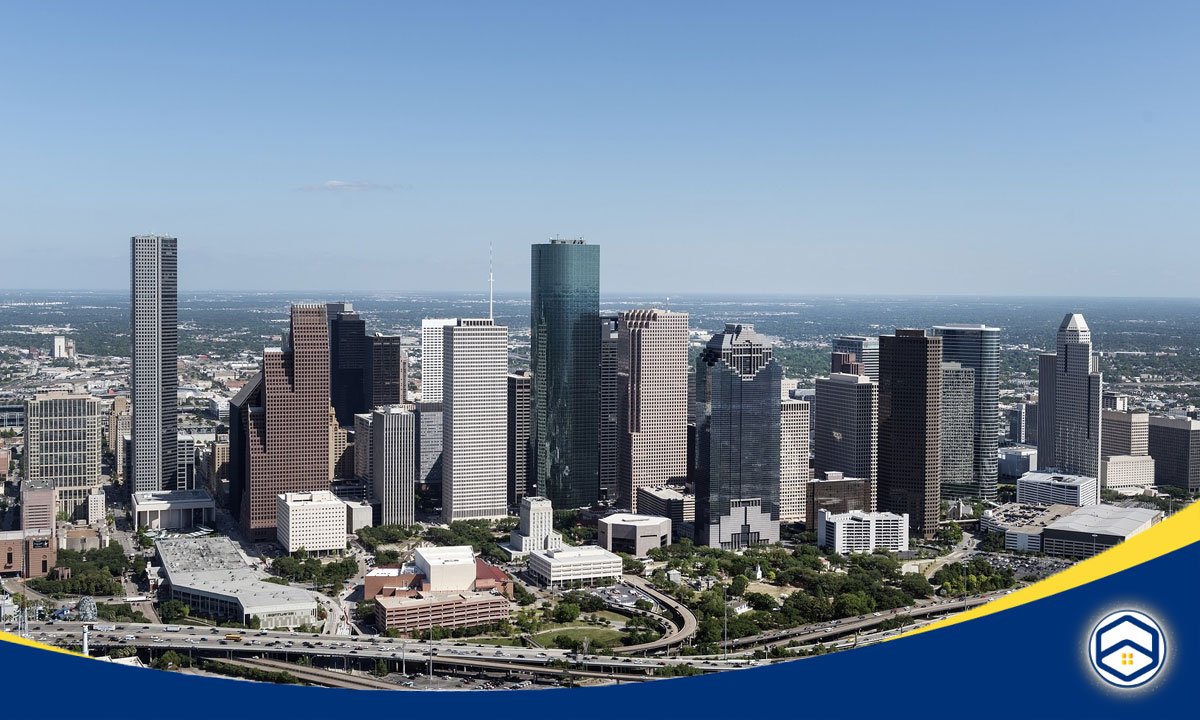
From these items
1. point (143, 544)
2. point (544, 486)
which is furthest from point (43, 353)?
point (544, 486)

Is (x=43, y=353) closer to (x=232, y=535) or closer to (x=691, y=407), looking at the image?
(x=232, y=535)

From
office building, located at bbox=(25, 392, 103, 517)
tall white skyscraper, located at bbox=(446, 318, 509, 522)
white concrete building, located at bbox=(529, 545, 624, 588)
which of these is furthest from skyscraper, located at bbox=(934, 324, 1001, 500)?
office building, located at bbox=(25, 392, 103, 517)

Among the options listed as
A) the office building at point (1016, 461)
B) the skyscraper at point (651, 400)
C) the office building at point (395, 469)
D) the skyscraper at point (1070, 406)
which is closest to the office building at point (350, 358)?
the office building at point (395, 469)

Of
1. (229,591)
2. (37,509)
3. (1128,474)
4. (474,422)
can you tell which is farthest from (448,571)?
(1128,474)

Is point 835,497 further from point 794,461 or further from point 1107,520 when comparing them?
point 1107,520

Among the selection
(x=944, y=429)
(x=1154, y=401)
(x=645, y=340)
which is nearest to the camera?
(x=1154, y=401)

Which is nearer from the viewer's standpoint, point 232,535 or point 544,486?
point 232,535

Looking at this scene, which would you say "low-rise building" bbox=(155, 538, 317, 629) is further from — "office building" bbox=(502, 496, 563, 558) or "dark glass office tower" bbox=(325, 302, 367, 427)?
"dark glass office tower" bbox=(325, 302, 367, 427)
